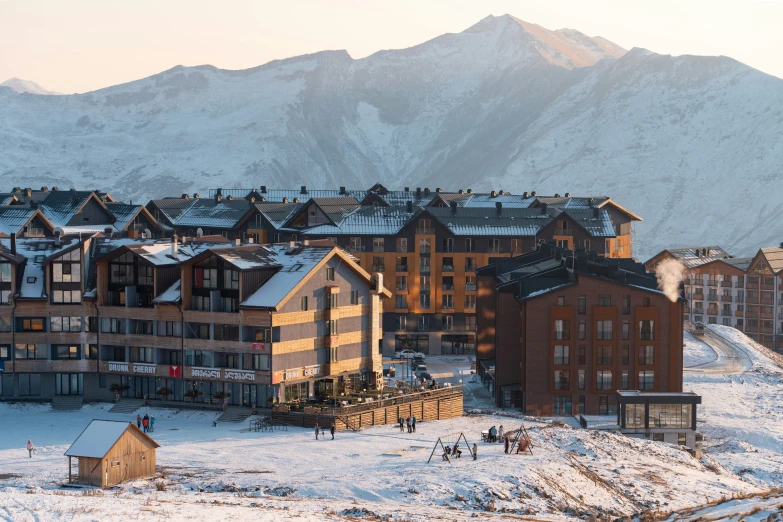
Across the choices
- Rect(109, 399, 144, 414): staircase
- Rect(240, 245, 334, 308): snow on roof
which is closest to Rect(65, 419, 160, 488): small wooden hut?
Rect(240, 245, 334, 308): snow on roof

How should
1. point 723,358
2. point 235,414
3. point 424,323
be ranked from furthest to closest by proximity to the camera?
point 424,323, point 723,358, point 235,414

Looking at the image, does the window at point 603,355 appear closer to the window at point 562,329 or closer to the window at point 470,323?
the window at point 562,329

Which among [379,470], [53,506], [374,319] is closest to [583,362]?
[374,319]

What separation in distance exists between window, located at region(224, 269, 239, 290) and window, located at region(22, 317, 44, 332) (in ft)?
48.8

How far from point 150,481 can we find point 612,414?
47.6 metres

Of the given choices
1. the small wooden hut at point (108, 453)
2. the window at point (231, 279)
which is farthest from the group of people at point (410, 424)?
the small wooden hut at point (108, 453)

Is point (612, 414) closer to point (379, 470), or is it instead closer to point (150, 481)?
point (379, 470)

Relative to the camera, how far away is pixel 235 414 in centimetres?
9594

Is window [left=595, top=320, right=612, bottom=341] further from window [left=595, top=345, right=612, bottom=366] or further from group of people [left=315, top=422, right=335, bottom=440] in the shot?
group of people [left=315, top=422, right=335, bottom=440]

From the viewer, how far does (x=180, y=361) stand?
10044 cm

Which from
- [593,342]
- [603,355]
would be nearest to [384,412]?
[593,342]

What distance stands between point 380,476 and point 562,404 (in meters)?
37.0

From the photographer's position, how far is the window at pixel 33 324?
4058 inches

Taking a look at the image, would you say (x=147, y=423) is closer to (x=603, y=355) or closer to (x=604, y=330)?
(x=603, y=355)
